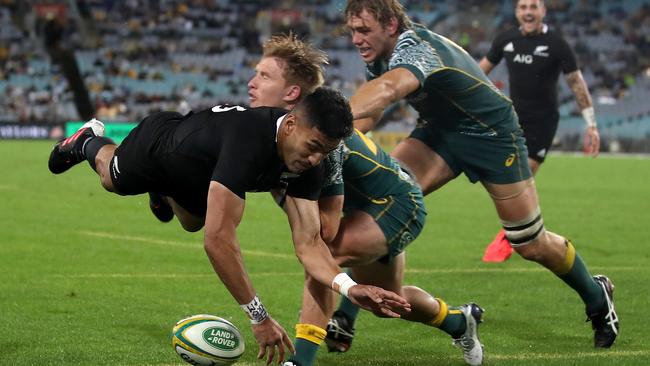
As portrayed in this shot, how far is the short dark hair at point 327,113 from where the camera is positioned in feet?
17.2

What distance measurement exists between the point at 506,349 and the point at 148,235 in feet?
22.8

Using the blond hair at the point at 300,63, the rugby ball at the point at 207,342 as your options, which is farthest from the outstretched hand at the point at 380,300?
the blond hair at the point at 300,63

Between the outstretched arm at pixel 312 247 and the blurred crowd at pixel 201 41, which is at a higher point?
the outstretched arm at pixel 312 247

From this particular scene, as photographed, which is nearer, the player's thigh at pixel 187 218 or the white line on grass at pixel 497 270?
the player's thigh at pixel 187 218

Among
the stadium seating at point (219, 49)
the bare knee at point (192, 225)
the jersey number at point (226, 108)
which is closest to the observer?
the jersey number at point (226, 108)

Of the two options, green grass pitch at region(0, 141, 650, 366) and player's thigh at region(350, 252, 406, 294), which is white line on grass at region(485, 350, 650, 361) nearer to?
green grass pitch at region(0, 141, 650, 366)

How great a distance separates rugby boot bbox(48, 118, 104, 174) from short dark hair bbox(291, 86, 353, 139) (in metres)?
2.76


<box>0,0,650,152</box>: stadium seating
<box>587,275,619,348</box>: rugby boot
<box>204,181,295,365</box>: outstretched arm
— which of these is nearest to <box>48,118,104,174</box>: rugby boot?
<box>204,181,295,365</box>: outstretched arm

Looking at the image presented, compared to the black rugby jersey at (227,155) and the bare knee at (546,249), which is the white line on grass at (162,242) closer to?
the bare knee at (546,249)

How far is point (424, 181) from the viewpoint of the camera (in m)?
7.83

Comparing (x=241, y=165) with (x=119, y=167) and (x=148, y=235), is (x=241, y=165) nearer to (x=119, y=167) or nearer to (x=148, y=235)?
(x=119, y=167)

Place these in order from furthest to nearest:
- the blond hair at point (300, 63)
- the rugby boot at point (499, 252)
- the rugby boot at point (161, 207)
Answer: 1. the rugby boot at point (499, 252)
2. the rugby boot at point (161, 207)
3. the blond hair at point (300, 63)

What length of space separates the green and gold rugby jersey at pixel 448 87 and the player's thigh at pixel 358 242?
1176 millimetres

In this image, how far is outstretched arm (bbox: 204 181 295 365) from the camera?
5188mm
